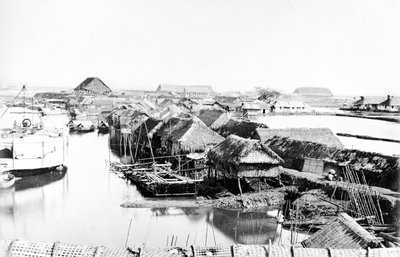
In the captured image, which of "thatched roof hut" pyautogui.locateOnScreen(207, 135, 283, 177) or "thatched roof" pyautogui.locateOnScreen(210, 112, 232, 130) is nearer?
"thatched roof hut" pyautogui.locateOnScreen(207, 135, 283, 177)

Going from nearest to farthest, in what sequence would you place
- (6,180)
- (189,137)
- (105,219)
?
(105,219), (6,180), (189,137)

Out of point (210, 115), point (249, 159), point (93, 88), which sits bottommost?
point (249, 159)

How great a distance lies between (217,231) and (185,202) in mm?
2703

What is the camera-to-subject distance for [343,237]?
301 inches

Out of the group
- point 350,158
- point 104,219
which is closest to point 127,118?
point 104,219

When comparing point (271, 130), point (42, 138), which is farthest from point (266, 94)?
point (42, 138)

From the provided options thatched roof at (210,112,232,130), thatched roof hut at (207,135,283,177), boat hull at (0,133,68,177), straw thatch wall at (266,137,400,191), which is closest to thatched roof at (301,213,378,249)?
straw thatch wall at (266,137,400,191)

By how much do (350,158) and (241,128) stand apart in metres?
7.90

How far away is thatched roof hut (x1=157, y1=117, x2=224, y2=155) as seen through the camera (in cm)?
1894

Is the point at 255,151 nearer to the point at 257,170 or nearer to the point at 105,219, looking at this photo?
the point at 257,170

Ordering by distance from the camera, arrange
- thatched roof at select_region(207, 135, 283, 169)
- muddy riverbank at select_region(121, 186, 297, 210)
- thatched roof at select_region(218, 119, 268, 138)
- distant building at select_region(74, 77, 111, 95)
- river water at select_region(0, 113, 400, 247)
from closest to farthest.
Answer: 1. river water at select_region(0, 113, 400, 247)
2. muddy riverbank at select_region(121, 186, 297, 210)
3. thatched roof at select_region(207, 135, 283, 169)
4. thatched roof at select_region(218, 119, 268, 138)
5. distant building at select_region(74, 77, 111, 95)

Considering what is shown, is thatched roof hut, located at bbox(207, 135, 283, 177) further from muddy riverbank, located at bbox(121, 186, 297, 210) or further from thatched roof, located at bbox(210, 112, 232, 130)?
thatched roof, located at bbox(210, 112, 232, 130)

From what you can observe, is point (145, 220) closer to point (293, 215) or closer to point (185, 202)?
point (185, 202)

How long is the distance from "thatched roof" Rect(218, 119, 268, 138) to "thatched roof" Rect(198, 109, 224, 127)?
3.89m
